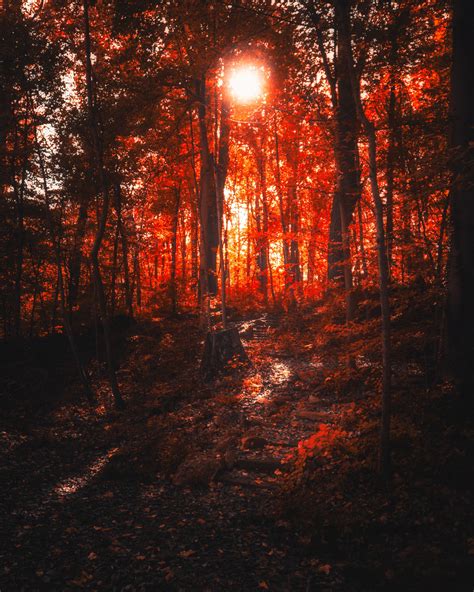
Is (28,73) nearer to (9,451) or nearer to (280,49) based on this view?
(280,49)

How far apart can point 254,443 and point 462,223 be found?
5413mm

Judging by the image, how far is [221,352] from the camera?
1214 cm

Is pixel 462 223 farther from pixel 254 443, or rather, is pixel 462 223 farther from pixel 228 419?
pixel 228 419

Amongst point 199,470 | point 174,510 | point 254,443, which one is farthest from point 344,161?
point 174,510

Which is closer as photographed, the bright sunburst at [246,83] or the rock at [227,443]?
the rock at [227,443]

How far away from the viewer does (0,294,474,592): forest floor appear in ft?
14.1

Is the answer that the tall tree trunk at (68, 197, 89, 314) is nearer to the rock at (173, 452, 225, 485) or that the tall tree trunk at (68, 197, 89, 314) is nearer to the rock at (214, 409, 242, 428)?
the rock at (214, 409, 242, 428)

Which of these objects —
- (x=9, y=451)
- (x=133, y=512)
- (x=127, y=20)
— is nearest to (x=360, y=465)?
(x=133, y=512)

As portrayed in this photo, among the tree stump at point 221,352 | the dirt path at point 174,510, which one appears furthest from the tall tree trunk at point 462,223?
the tree stump at point 221,352

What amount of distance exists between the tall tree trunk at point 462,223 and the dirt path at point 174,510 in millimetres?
2986

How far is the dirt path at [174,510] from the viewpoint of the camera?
14.6 ft

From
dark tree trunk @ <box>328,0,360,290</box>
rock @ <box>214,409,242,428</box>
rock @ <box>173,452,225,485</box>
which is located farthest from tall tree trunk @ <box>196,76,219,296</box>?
rock @ <box>173,452,225,485</box>

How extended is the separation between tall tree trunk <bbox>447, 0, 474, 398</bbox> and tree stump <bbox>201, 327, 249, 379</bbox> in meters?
7.03

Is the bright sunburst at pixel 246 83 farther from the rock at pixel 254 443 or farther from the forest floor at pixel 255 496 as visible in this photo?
the rock at pixel 254 443
